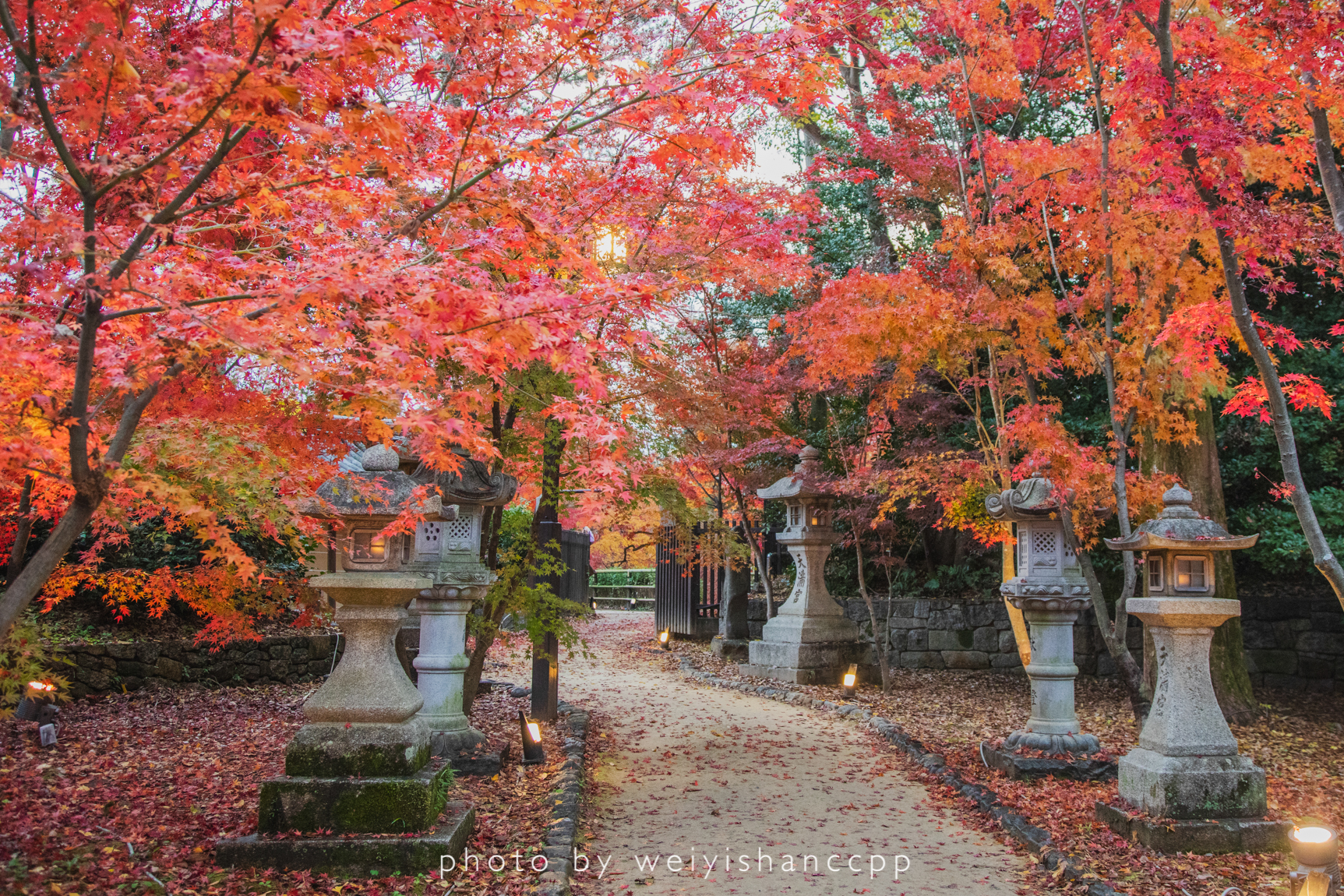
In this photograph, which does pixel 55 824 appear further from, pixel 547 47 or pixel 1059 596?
pixel 1059 596

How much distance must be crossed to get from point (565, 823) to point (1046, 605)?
4231mm

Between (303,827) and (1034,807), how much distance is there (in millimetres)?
4415

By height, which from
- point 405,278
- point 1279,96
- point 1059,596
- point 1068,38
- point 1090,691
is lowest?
point 1090,691

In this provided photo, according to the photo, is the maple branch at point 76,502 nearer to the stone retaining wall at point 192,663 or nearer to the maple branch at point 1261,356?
the maple branch at point 1261,356

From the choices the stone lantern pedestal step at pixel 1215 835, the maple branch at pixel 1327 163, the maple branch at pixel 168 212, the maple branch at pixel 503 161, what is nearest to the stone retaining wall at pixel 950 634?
the stone lantern pedestal step at pixel 1215 835

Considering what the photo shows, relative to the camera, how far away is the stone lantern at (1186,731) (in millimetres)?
4805

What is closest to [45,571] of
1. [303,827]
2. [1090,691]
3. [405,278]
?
[405,278]

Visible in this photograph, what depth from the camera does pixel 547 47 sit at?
15.4ft

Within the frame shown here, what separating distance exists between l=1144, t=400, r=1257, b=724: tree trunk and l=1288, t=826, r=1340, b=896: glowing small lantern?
16.0 ft

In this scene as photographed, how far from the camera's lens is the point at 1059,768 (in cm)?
638

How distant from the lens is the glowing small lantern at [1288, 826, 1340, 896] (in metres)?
3.70

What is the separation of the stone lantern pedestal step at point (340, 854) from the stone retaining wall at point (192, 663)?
5.23 metres

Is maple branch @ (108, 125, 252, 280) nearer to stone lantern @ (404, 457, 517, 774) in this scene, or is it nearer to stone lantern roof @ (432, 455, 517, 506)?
stone lantern @ (404, 457, 517, 774)

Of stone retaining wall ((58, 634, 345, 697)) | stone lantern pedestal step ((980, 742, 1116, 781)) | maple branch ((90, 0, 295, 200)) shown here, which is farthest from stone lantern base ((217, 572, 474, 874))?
stone retaining wall ((58, 634, 345, 697))
